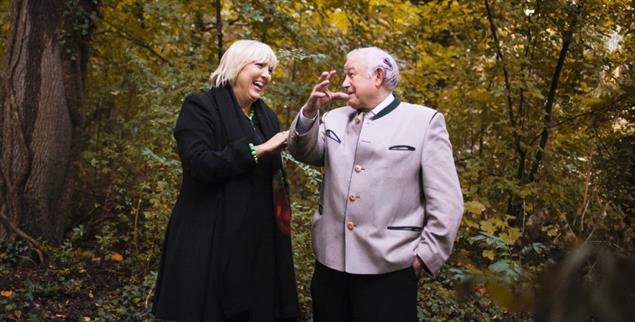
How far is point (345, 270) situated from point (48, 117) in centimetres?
403

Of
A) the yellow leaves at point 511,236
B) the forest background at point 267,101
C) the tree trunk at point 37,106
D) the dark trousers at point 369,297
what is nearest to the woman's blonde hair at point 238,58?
the dark trousers at point 369,297

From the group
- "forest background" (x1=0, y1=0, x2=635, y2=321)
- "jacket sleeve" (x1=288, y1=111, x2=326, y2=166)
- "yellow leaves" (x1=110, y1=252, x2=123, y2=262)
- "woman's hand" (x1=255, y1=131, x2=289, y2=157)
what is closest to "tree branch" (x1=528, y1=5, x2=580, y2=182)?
"forest background" (x1=0, y1=0, x2=635, y2=321)

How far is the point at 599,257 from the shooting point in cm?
72

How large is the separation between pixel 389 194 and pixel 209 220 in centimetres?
81

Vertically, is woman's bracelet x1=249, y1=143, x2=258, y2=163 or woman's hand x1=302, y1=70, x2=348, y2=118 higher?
woman's hand x1=302, y1=70, x2=348, y2=118

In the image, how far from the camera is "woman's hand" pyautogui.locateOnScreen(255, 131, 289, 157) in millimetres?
2803

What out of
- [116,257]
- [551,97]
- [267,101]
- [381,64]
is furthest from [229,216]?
[551,97]

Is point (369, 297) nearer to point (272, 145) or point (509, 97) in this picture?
point (272, 145)

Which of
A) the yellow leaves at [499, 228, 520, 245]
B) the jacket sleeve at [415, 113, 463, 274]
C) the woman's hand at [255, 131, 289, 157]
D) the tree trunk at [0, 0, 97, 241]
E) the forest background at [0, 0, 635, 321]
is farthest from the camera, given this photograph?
the tree trunk at [0, 0, 97, 241]

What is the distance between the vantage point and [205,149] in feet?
9.12

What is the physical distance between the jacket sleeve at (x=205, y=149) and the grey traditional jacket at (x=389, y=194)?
0.77 ft

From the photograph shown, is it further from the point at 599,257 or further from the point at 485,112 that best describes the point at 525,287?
the point at 485,112

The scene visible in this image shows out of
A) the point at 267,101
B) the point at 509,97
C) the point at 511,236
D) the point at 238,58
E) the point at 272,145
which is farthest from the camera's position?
the point at 509,97

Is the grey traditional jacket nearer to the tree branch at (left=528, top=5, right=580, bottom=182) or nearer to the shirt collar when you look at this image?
the shirt collar
